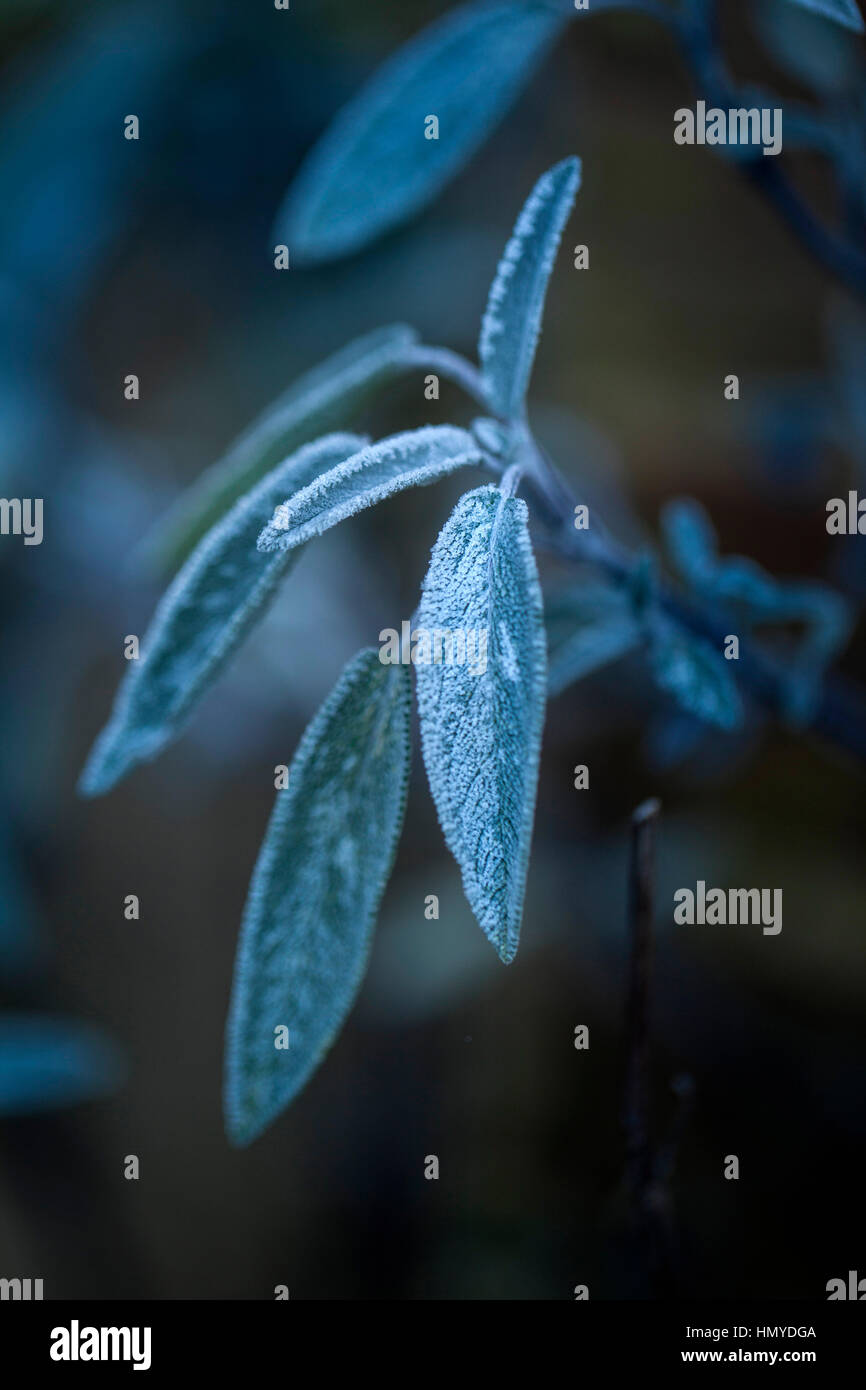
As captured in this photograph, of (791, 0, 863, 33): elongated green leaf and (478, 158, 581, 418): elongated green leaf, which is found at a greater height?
(791, 0, 863, 33): elongated green leaf

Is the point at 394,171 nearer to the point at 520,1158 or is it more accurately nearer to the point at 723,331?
the point at 723,331

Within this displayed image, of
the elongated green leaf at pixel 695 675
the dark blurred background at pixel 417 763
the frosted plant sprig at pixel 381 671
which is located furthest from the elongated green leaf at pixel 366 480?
the dark blurred background at pixel 417 763

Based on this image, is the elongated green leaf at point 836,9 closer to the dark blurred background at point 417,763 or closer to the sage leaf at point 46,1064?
the dark blurred background at point 417,763

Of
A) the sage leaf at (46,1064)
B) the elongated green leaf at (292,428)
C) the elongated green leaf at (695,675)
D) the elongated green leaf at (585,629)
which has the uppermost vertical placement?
the elongated green leaf at (292,428)

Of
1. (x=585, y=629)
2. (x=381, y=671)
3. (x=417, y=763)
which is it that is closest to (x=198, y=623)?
(x=381, y=671)

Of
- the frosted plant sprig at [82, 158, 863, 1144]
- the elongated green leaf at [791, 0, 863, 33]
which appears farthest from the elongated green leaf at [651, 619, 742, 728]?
the elongated green leaf at [791, 0, 863, 33]

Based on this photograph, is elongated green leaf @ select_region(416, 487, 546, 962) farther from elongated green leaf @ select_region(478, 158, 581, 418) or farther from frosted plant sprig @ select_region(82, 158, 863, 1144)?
elongated green leaf @ select_region(478, 158, 581, 418)
